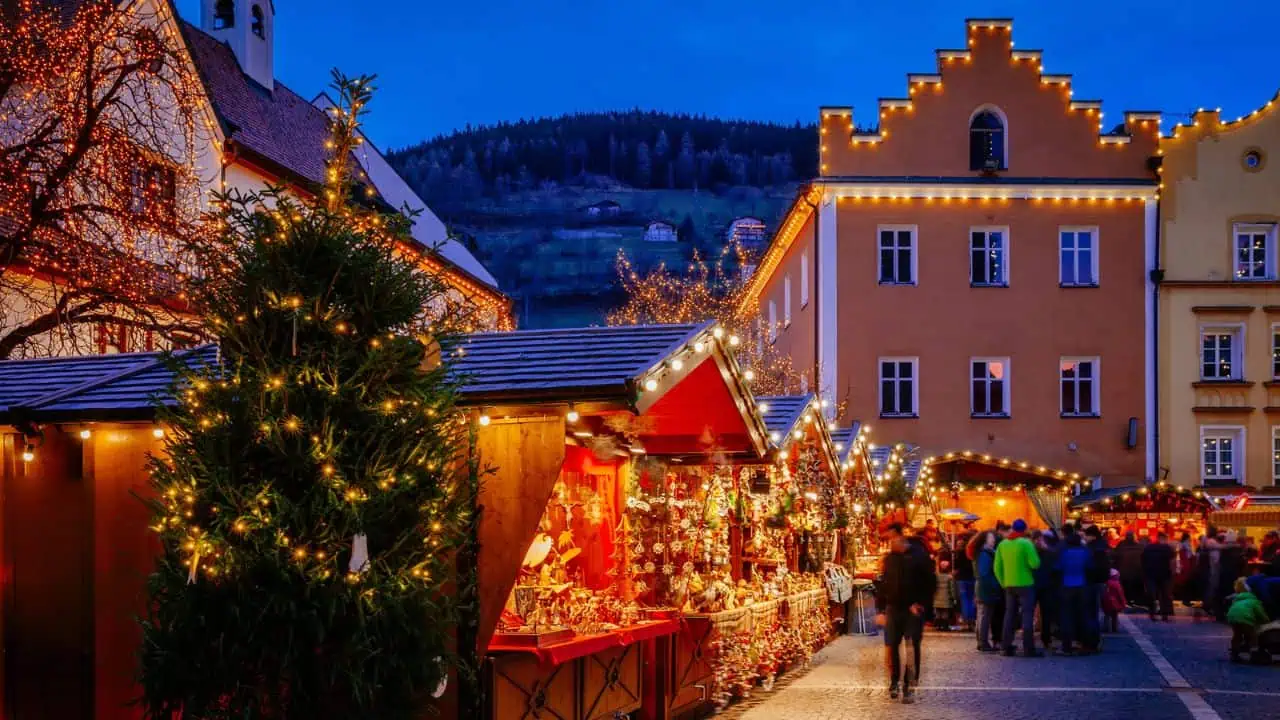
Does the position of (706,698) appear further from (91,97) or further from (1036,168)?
(1036,168)

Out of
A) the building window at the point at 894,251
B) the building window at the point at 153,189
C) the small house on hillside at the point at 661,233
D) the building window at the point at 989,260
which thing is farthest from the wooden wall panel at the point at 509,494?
the small house on hillside at the point at 661,233

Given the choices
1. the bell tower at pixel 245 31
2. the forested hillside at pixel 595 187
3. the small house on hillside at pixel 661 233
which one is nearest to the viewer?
the bell tower at pixel 245 31

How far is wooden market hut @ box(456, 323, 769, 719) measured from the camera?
359 inches

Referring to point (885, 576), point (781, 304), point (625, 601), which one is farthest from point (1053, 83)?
point (625, 601)

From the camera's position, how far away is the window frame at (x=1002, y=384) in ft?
121

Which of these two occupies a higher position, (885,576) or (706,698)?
(885,576)

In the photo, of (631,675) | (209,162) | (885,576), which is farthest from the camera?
(209,162)

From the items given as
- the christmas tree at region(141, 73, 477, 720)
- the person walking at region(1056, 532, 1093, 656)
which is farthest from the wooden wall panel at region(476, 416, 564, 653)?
the person walking at region(1056, 532, 1093, 656)

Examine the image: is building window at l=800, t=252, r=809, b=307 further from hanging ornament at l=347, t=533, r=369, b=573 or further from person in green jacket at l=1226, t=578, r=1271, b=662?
hanging ornament at l=347, t=533, r=369, b=573

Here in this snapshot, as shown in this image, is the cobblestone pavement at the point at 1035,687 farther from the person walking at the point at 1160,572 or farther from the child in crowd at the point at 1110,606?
the person walking at the point at 1160,572

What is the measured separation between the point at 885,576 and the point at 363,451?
8.49 meters

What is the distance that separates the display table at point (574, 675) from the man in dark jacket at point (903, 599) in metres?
2.95

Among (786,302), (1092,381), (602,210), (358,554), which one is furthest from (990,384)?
(602,210)

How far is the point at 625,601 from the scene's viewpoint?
12773 mm
